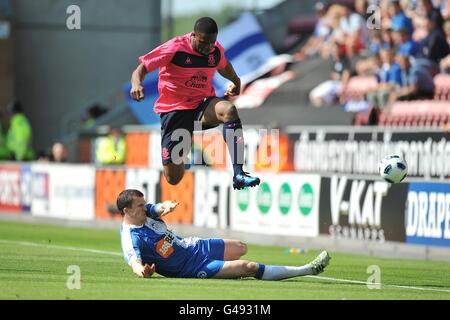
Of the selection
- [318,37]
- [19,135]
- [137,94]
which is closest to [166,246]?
[137,94]

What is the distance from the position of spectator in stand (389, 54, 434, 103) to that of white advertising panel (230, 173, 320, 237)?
12.1 ft

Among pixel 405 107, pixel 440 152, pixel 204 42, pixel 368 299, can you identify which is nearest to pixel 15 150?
pixel 405 107

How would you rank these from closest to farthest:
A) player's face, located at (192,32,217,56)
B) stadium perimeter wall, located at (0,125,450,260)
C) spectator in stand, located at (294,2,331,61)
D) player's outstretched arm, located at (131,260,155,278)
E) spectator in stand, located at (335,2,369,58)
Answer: player's outstretched arm, located at (131,260,155,278), player's face, located at (192,32,217,56), stadium perimeter wall, located at (0,125,450,260), spectator in stand, located at (335,2,369,58), spectator in stand, located at (294,2,331,61)

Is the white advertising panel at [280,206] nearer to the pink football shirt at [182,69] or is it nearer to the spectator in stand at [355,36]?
the pink football shirt at [182,69]

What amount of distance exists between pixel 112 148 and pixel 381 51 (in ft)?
22.7

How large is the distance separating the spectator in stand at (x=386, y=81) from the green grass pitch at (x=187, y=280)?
5.86 m

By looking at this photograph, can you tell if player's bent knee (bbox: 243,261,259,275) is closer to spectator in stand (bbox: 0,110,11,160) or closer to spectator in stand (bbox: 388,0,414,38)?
spectator in stand (bbox: 388,0,414,38)

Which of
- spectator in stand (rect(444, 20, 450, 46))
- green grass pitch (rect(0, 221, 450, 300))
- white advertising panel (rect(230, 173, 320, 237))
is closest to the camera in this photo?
green grass pitch (rect(0, 221, 450, 300))

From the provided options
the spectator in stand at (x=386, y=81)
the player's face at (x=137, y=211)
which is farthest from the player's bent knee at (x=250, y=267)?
the spectator in stand at (x=386, y=81)

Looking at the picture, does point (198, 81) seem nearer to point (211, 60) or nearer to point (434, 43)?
point (211, 60)

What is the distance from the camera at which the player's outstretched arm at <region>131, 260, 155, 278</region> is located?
40.8ft

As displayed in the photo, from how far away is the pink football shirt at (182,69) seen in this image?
15.0 meters

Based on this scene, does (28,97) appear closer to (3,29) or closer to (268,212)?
(3,29)

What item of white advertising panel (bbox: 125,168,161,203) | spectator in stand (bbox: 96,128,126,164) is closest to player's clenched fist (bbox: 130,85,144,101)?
white advertising panel (bbox: 125,168,161,203)
